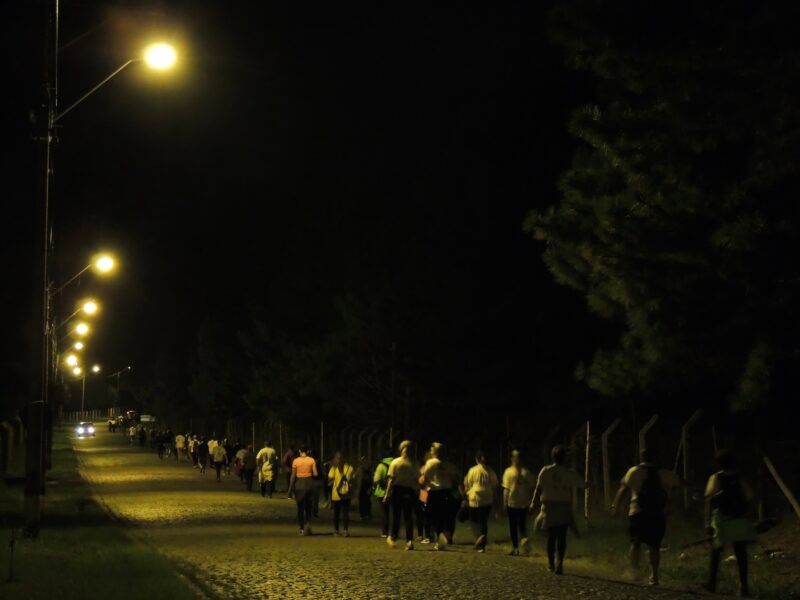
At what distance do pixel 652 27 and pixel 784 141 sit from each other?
236cm

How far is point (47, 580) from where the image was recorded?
14602 millimetres

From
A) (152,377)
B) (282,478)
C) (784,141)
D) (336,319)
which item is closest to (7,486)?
(282,478)

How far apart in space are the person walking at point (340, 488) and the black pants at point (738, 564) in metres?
10.1

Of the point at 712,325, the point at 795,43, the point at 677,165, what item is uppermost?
the point at 795,43

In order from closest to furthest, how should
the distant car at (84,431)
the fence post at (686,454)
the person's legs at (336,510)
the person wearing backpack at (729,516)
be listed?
the person wearing backpack at (729,516) < the fence post at (686,454) < the person's legs at (336,510) < the distant car at (84,431)

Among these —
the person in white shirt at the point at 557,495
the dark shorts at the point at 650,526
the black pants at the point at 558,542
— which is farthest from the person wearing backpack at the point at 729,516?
the black pants at the point at 558,542

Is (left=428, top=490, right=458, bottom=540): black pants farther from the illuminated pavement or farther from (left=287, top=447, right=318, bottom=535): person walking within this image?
(left=287, top=447, right=318, bottom=535): person walking

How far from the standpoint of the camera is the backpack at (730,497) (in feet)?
46.8

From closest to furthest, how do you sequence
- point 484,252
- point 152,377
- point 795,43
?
point 795,43
point 484,252
point 152,377

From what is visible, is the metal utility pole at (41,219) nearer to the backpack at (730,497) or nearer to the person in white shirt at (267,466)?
the backpack at (730,497)

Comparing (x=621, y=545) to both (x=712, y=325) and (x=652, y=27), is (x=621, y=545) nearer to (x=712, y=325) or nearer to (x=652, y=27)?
(x=712, y=325)

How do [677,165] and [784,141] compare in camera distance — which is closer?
[784,141]

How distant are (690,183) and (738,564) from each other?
468cm

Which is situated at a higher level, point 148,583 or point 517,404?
point 517,404
